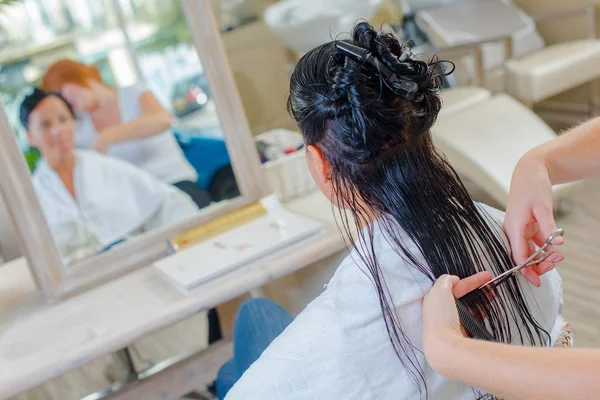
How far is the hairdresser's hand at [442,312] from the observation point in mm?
596

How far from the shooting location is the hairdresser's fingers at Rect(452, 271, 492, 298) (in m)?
0.70

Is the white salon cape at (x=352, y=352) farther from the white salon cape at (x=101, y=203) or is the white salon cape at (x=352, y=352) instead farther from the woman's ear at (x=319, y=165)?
the white salon cape at (x=101, y=203)

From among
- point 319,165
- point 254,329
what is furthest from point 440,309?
point 254,329

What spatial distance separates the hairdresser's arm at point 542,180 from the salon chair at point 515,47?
2023 millimetres

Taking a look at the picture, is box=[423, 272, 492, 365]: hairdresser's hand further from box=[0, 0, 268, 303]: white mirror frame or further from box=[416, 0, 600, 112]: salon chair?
box=[416, 0, 600, 112]: salon chair

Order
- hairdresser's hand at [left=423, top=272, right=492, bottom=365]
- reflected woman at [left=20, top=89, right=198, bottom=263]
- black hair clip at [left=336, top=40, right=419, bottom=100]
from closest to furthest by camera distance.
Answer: hairdresser's hand at [left=423, top=272, right=492, bottom=365], black hair clip at [left=336, top=40, right=419, bottom=100], reflected woman at [left=20, top=89, right=198, bottom=263]

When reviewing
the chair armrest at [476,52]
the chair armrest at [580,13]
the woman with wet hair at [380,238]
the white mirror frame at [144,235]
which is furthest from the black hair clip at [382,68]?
the chair armrest at [580,13]

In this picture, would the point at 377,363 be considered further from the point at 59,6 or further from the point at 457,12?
the point at 457,12

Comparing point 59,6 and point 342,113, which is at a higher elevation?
point 59,6

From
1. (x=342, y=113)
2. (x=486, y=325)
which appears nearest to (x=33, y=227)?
(x=342, y=113)

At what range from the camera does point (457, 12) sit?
341 cm

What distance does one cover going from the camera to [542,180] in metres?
0.80

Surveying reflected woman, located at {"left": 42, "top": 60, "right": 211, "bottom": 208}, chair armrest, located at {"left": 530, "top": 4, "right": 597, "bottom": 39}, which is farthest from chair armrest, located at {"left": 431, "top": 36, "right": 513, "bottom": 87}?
reflected woman, located at {"left": 42, "top": 60, "right": 211, "bottom": 208}

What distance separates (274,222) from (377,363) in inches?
25.8
